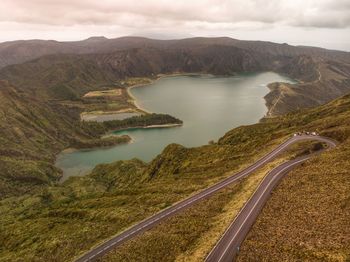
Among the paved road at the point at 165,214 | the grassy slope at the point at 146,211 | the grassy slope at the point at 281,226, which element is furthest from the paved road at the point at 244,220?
the grassy slope at the point at 146,211

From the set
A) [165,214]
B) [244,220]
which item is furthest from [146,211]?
[244,220]

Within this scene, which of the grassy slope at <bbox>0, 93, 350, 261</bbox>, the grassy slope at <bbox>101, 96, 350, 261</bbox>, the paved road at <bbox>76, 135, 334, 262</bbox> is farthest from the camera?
the grassy slope at <bbox>0, 93, 350, 261</bbox>

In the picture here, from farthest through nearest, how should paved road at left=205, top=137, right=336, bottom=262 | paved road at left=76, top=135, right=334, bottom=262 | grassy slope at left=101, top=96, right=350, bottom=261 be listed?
1. paved road at left=76, top=135, right=334, bottom=262
2. paved road at left=205, top=137, right=336, bottom=262
3. grassy slope at left=101, top=96, right=350, bottom=261

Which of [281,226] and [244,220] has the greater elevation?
[281,226]

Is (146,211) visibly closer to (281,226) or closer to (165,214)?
(165,214)

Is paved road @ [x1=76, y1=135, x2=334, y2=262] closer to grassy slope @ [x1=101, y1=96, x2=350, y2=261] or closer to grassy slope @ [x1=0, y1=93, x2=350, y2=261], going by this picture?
grassy slope @ [x1=101, y1=96, x2=350, y2=261]

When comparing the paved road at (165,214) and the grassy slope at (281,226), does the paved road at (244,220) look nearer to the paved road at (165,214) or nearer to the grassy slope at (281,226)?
the grassy slope at (281,226)

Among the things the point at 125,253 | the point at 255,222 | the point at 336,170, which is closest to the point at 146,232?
the point at 125,253

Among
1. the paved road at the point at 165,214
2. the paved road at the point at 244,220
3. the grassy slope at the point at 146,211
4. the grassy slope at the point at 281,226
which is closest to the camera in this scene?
the grassy slope at the point at 281,226

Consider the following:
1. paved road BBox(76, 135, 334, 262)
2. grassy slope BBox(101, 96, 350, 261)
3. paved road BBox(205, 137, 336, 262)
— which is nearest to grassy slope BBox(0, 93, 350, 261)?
grassy slope BBox(101, 96, 350, 261)
